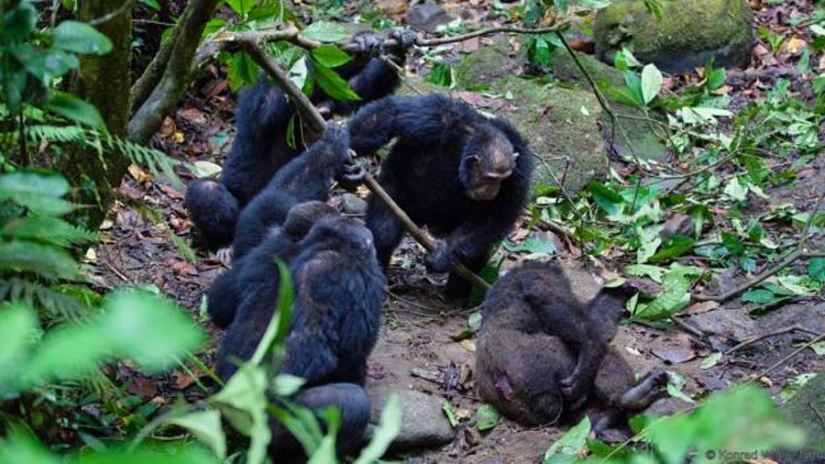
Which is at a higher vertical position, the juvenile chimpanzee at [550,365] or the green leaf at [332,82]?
the green leaf at [332,82]

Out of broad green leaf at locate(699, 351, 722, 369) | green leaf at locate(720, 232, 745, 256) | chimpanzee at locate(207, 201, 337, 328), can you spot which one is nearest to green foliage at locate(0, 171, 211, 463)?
chimpanzee at locate(207, 201, 337, 328)

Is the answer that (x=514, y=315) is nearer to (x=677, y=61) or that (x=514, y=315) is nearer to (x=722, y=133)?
(x=722, y=133)

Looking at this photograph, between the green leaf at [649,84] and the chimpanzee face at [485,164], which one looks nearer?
the chimpanzee face at [485,164]

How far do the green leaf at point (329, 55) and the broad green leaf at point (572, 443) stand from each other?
233 cm

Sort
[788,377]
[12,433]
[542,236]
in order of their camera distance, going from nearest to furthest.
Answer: [12,433] → [788,377] → [542,236]

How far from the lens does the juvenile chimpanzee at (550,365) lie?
608cm

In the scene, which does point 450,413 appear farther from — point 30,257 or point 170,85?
point 30,257

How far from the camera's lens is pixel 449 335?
731 cm

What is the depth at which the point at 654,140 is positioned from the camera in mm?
10773

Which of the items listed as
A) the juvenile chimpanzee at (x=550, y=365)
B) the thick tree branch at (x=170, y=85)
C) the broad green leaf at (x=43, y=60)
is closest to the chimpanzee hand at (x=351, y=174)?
the juvenile chimpanzee at (x=550, y=365)

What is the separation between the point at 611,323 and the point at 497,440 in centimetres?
117

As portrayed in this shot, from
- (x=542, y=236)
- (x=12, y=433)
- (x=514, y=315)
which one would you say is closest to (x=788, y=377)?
(x=514, y=315)

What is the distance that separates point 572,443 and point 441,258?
7.32 feet

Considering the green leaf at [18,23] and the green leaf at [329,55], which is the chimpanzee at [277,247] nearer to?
the green leaf at [329,55]
